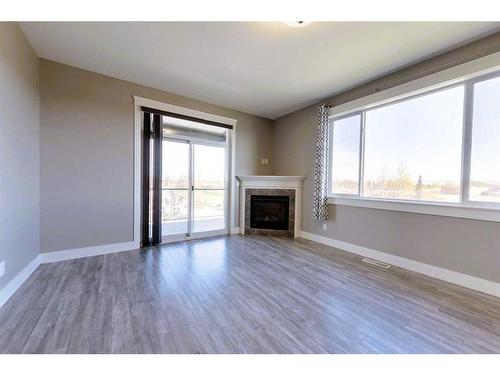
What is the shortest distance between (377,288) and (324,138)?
2501mm

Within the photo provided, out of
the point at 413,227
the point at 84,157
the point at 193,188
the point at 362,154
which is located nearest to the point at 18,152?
the point at 84,157

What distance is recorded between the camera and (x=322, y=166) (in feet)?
12.7

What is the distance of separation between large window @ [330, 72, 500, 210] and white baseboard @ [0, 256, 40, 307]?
4.23m

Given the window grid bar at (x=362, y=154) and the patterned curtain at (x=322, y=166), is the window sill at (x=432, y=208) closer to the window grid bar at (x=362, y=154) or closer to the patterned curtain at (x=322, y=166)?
the window grid bar at (x=362, y=154)

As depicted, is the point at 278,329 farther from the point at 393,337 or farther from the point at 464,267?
the point at 464,267

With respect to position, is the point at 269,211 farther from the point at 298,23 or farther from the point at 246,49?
the point at 298,23

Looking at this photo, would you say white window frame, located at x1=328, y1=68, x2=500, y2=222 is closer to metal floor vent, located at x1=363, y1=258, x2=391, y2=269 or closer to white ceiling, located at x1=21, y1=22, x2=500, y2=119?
white ceiling, located at x1=21, y1=22, x2=500, y2=119

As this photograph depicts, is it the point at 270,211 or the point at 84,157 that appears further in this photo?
the point at 270,211

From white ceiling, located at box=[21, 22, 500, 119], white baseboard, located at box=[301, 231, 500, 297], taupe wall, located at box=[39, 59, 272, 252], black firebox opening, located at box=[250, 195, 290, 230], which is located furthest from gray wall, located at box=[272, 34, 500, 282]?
taupe wall, located at box=[39, 59, 272, 252]

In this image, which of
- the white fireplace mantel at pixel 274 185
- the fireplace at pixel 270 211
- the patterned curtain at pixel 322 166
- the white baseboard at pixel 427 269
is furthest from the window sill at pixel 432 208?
the fireplace at pixel 270 211

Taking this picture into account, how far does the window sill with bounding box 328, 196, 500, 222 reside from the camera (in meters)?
2.21

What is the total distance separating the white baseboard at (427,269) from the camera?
2.22 metres

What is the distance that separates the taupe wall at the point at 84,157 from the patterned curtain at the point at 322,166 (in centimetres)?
281

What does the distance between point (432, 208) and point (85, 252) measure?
4578mm
